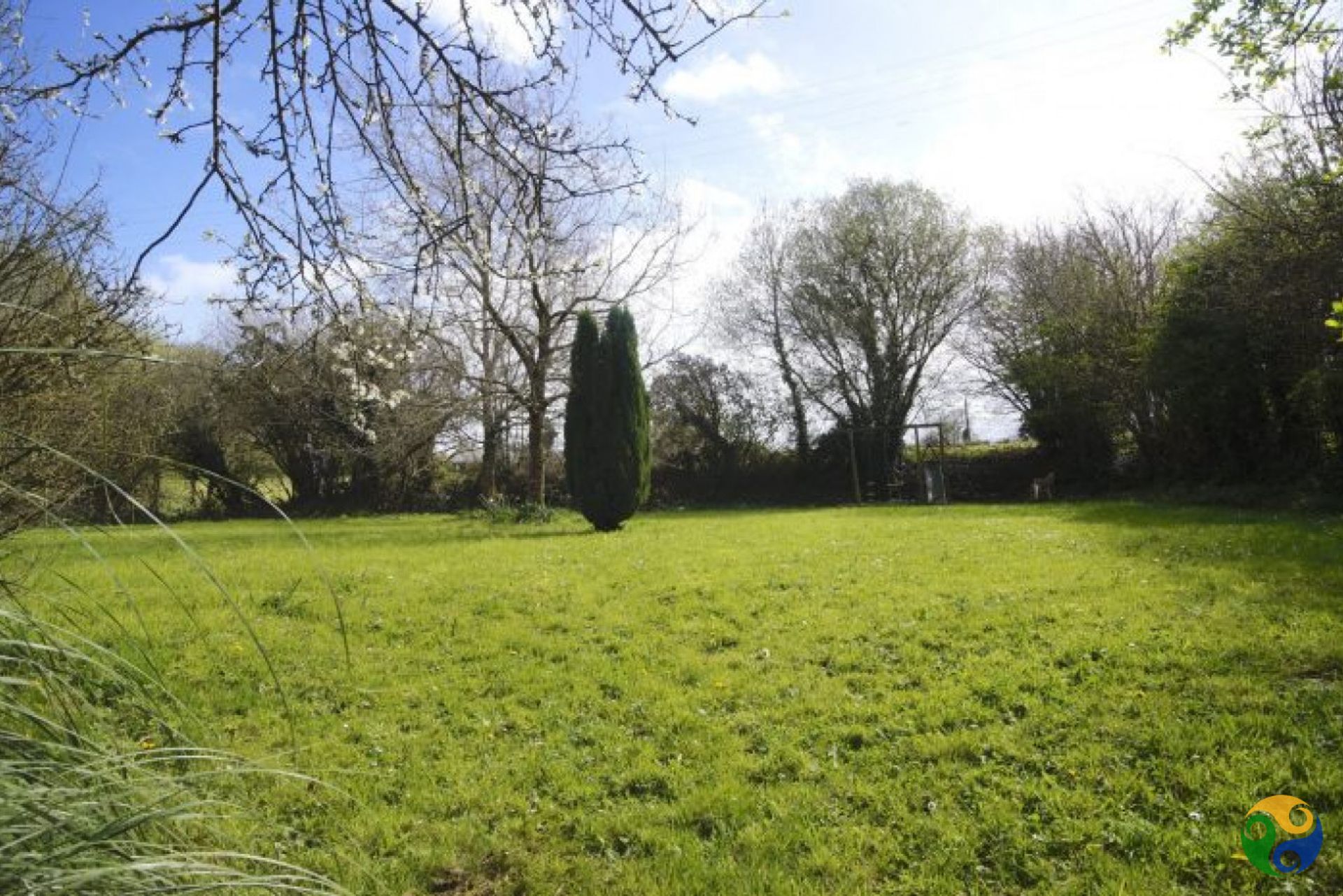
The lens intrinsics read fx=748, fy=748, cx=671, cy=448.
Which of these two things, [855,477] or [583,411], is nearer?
[583,411]

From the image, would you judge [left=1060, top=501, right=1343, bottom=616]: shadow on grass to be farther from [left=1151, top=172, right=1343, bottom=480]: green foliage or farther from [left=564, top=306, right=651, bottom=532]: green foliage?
[left=564, top=306, right=651, bottom=532]: green foliage

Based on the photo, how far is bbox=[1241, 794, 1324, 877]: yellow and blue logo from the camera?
94.3 inches

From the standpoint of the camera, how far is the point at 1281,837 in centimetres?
260

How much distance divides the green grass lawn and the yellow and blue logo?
71 millimetres

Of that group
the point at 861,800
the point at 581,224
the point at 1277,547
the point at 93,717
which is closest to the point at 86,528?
the point at 93,717

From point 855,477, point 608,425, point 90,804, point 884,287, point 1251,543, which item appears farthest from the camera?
point 884,287

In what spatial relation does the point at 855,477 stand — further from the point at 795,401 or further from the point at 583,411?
the point at 583,411

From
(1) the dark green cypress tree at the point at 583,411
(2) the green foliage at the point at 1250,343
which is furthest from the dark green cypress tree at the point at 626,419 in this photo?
(2) the green foliage at the point at 1250,343

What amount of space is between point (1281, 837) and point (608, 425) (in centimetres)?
1149

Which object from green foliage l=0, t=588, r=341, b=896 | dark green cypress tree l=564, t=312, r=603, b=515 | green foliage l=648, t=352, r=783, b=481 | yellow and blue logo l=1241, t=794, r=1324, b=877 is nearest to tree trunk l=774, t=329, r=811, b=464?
green foliage l=648, t=352, r=783, b=481

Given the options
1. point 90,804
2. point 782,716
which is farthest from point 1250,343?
point 90,804

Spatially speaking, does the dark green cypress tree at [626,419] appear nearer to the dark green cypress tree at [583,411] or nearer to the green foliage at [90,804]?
the dark green cypress tree at [583,411]

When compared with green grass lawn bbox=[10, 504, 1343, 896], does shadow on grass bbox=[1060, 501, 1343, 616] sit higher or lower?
higher

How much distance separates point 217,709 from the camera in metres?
4.48
